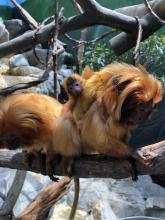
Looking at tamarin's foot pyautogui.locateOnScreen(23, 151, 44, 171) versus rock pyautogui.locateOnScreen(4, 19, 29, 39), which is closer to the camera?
tamarin's foot pyautogui.locateOnScreen(23, 151, 44, 171)

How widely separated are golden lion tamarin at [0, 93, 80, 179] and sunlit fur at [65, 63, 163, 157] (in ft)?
0.21

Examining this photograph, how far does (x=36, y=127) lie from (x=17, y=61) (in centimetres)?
579

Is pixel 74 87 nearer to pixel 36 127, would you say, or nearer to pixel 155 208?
pixel 36 127

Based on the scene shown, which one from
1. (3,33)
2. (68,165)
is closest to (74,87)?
(68,165)

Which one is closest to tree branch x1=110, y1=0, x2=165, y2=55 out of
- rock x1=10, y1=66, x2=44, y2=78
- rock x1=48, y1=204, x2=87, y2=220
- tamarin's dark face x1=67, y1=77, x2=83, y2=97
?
tamarin's dark face x1=67, y1=77, x2=83, y2=97

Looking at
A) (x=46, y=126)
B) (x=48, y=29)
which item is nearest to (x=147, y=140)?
(x=48, y=29)

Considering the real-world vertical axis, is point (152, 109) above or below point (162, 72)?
above

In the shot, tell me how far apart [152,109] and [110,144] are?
0.75 feet

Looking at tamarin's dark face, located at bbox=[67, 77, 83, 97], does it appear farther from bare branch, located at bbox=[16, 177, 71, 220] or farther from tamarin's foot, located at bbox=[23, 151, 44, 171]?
bare branch, located at bbox=[16, 177, 71, 220]

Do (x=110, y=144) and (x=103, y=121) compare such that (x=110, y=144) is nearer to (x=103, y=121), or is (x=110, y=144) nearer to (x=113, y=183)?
(x=103, y=121)

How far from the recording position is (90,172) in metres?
1.98

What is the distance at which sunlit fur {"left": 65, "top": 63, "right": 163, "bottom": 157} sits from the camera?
5.99ft

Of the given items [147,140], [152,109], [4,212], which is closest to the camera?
[152,109]

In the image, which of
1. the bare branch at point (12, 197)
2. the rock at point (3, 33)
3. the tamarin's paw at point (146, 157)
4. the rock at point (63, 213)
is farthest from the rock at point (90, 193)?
the rock at point (3, 33)
